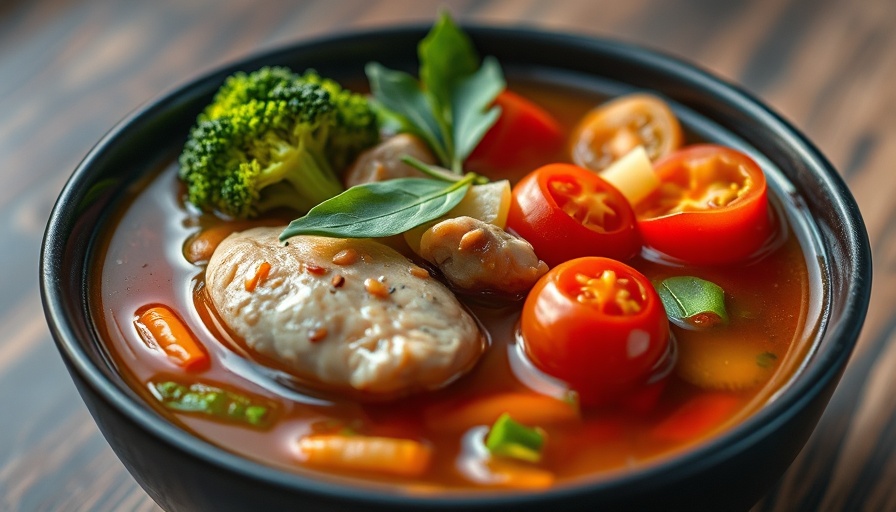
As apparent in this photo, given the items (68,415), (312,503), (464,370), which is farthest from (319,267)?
(68,415)

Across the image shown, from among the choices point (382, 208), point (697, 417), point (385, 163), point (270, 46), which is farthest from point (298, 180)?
point (270, 46)

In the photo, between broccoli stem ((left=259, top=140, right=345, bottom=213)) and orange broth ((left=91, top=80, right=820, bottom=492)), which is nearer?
orange broth ((left=91, top=80, right=820, bottom=492))

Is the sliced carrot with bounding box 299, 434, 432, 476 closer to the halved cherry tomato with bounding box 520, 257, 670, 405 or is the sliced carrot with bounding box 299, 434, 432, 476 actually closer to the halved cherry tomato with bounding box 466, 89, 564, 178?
the halved cherry tomato with bounding box 520, 257, 670, 405

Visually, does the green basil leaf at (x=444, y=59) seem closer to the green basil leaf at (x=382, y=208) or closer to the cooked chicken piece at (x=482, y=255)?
the green basil leaf at (x=382, y=208)

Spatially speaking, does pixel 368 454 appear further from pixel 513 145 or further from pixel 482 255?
pixel 513 145

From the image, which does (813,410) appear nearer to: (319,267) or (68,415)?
(319,267)

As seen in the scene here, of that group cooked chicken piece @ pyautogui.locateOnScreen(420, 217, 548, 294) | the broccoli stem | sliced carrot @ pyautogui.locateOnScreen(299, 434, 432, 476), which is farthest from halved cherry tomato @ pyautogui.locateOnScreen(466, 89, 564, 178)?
sliced carrot @ pyautogui.locateOnScreen(299, 434, 432, 476)

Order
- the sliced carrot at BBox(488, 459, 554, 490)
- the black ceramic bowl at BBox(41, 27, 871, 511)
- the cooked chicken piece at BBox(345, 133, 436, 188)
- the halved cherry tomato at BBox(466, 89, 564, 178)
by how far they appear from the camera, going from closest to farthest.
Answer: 1. the black ceramic bowl at BBox(41, 27, 871, 511)
2. the sliced carrot at BBox(488, 459, 554, 490)
3. the cooked chicken piece at BBox(345, 133, 436, 188)
4. the halved cherry tomato at BBox(466, 89, 564, 178)
